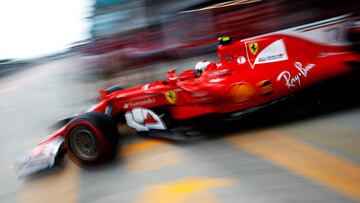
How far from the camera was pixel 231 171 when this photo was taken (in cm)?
300

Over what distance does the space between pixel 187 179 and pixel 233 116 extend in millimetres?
838

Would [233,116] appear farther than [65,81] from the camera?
No

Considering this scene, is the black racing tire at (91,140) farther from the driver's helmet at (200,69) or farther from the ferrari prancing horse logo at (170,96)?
the driver's helmet at (200,69)

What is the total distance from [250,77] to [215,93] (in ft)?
1.12

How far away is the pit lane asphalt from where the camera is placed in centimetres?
259

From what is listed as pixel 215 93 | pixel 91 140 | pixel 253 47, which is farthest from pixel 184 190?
pixel 253 47

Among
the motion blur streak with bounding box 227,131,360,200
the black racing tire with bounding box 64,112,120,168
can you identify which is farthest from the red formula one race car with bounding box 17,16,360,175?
the motion blur streak with bounding box 227,131,360,200

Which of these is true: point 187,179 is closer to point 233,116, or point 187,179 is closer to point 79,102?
point 233,116

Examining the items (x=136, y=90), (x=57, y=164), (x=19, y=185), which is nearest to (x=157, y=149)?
(x=136, y=90)

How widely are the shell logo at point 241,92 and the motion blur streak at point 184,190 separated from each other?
87 cm

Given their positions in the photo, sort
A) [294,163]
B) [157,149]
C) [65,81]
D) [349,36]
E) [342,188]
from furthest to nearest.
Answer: [65,81] < [157,149] < [349,36] < [294,163] < [342,188]

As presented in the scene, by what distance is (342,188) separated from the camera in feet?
7.92

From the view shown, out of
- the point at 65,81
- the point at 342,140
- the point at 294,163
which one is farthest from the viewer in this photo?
the point at 65,81

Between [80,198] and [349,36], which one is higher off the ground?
[349,36]
